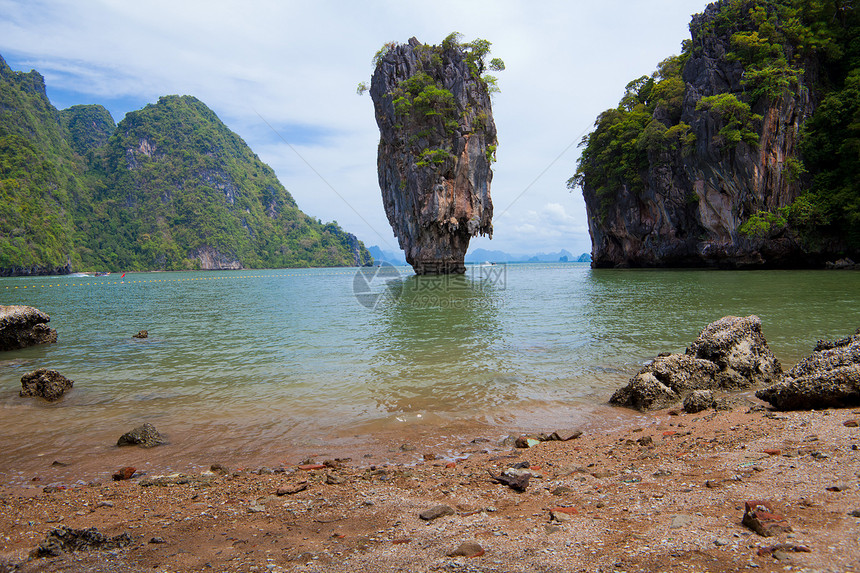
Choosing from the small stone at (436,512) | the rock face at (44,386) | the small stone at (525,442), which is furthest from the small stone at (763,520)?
the rock face at (44,386)

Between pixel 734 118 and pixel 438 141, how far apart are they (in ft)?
86.4

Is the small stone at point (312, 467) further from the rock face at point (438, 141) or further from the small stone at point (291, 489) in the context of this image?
the rock face at point (438, 141)

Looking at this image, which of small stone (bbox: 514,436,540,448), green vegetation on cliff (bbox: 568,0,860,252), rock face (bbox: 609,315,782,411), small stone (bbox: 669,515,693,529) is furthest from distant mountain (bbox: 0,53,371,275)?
green vegetation on cliff (bbox: 568,0,860,252)

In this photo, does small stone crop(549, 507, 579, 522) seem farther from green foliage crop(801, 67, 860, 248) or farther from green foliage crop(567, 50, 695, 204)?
green foliage crop(567, 50, 695, 204)

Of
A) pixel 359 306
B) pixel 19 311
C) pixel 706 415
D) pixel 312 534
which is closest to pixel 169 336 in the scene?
pixel 19 311

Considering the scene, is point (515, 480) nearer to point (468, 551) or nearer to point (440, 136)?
point (468, 551)

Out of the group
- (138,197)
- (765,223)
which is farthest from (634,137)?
(138,197)

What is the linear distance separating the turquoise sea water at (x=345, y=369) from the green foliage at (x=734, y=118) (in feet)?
70.2

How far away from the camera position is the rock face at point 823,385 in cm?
533

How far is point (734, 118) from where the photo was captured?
36312 millimetres

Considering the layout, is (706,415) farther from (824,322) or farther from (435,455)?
(824,322)

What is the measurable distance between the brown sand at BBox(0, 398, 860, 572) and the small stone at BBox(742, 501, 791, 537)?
0.15ft

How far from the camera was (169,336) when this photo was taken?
14.5m

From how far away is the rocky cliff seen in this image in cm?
3584
